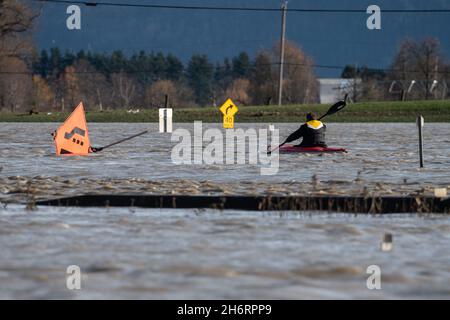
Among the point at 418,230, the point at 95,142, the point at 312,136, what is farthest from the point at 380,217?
the point at 95,142

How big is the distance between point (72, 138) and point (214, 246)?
16099 mm

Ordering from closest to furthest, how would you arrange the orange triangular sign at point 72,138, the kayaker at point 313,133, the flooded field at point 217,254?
the flooded field at point 217,254 < the kayaker at point 313,133 < the orange triangular sign at point 72,138

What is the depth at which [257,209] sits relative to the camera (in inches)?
478

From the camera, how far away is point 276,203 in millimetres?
12398

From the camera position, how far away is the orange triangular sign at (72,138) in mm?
24062

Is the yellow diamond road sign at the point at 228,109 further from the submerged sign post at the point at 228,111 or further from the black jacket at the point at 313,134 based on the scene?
the black jacket at the point at 313,134

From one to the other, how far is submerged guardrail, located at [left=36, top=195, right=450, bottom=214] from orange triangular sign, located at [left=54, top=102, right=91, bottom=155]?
11494 millimetres

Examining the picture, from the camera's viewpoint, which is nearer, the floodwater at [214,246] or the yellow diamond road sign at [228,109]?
the floodwater at [214,246]

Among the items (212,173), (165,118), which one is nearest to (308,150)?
(212,173)

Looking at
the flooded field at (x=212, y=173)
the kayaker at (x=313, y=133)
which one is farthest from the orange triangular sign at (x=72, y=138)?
the kayaker at (x=313, y=133)

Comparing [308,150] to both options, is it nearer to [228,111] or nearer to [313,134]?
[313,134]

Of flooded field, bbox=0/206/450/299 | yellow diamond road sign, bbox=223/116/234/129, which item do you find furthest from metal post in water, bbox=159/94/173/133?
flooded field, bbox=0/206/450/299

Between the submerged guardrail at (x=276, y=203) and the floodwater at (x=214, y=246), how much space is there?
361 mm

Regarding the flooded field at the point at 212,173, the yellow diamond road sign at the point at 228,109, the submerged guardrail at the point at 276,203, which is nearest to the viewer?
the submerged guardrail at the point at 276,203
